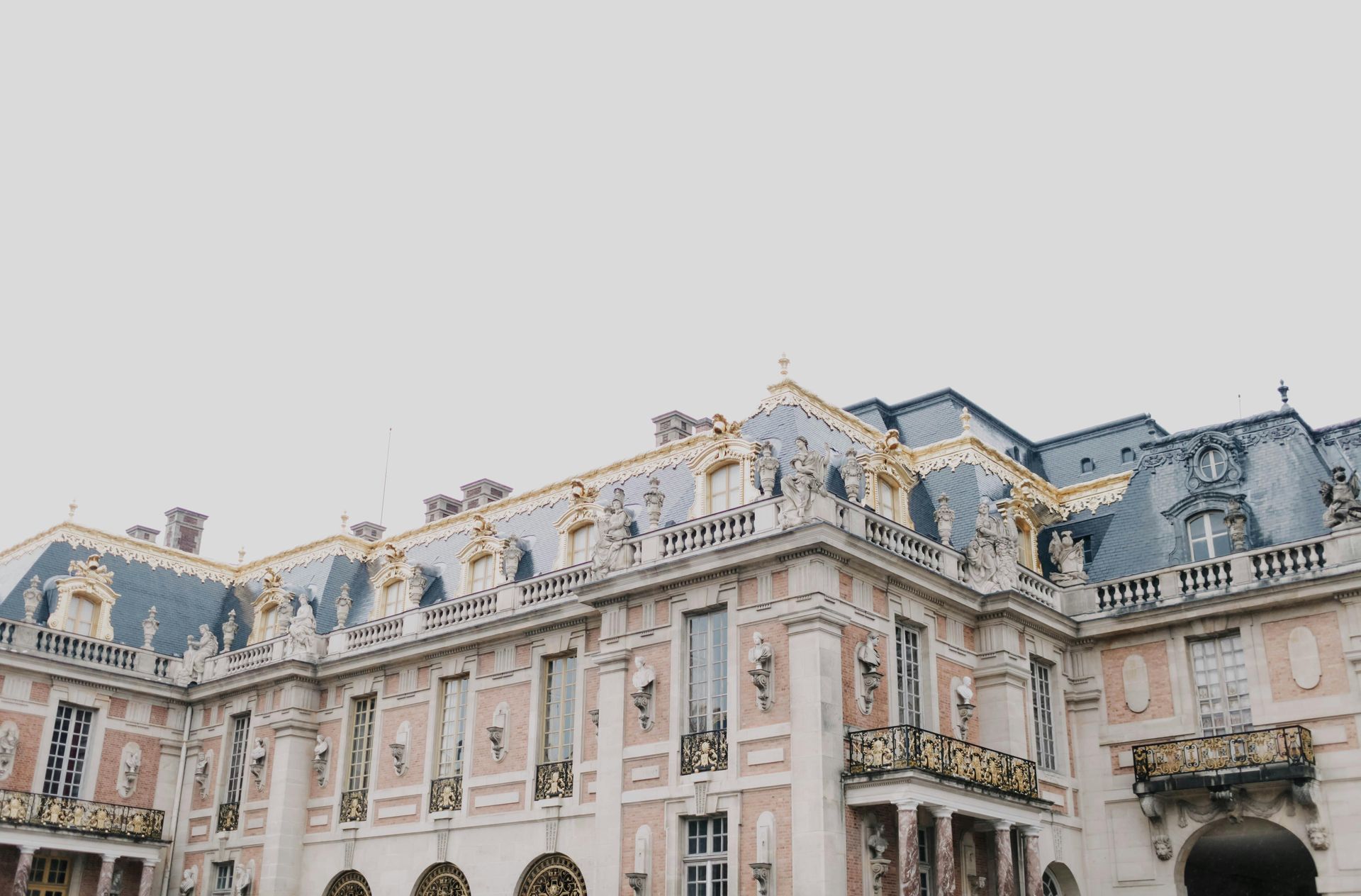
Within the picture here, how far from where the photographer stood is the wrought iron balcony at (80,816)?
1144 inches

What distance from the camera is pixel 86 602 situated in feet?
109

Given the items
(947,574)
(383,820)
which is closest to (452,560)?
(383,820)

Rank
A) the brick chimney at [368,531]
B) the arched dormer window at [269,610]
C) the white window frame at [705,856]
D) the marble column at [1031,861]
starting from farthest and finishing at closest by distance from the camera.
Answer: the brick chimney at [368,531]
the arched dormer window at [269,610]
the marble column at [1031,861]
the white window frame at [705,856]

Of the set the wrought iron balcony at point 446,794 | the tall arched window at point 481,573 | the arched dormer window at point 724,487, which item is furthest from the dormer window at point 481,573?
the arched dormer window at point 724,487

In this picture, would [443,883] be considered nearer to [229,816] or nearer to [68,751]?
[229,816]

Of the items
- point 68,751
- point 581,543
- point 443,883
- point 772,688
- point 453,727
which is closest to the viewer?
point 772,688

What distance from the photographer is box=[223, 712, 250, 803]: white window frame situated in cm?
3170

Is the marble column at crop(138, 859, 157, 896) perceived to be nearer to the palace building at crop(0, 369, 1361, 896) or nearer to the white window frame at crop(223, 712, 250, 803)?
the palace building at crop(0, 369, 1361, 896)

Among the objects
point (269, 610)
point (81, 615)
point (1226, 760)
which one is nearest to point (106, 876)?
point (81, 615)

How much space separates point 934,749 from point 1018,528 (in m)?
7.86

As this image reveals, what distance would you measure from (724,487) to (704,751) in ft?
17.9

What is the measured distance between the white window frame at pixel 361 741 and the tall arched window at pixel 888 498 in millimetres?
12153

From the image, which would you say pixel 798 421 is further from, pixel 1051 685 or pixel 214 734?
pixel 214 734

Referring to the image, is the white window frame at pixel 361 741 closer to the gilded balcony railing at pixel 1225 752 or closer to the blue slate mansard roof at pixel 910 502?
the blue slate mansard roof at pixel 910 502
